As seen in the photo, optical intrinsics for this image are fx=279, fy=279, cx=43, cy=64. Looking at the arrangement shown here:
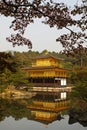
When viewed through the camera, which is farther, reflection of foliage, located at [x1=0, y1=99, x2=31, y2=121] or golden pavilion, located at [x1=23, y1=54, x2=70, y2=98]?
golden pavilion, located at [x1=23, y1=54, x2=70, y2=98]

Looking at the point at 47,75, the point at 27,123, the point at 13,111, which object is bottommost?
the point at 27,123

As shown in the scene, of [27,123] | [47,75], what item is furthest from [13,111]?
[47,75]

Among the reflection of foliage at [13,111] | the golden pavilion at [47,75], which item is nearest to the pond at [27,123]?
the reflection of foliage at [13,111]

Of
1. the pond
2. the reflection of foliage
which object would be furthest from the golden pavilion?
the pond

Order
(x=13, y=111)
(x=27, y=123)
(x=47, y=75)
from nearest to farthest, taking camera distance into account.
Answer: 1. (x=27, y=123)
2. (x=13, y=111)
3. (x=47, y=75)

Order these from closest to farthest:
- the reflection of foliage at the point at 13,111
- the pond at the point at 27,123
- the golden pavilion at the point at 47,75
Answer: the pond at the point at 27,123
the reflection of foliage at the point at 13,111
the golden pavilion at the point at 47,75

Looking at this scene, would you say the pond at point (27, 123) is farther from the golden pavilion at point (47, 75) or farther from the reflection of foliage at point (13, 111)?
the golden pavilion at point (47, 75)

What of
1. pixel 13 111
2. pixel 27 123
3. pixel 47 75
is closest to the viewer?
pixel 27 123

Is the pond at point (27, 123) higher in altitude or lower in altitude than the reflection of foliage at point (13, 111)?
lower

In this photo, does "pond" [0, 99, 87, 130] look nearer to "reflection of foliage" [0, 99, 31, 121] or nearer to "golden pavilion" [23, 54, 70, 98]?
"reflection of foliage" [0, 99, 31, 121]

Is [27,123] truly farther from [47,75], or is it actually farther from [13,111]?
[47,75]

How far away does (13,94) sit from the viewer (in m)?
27.2

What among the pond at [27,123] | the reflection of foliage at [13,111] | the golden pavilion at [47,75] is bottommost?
the pond at [27,123]

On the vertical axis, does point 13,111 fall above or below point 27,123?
above
